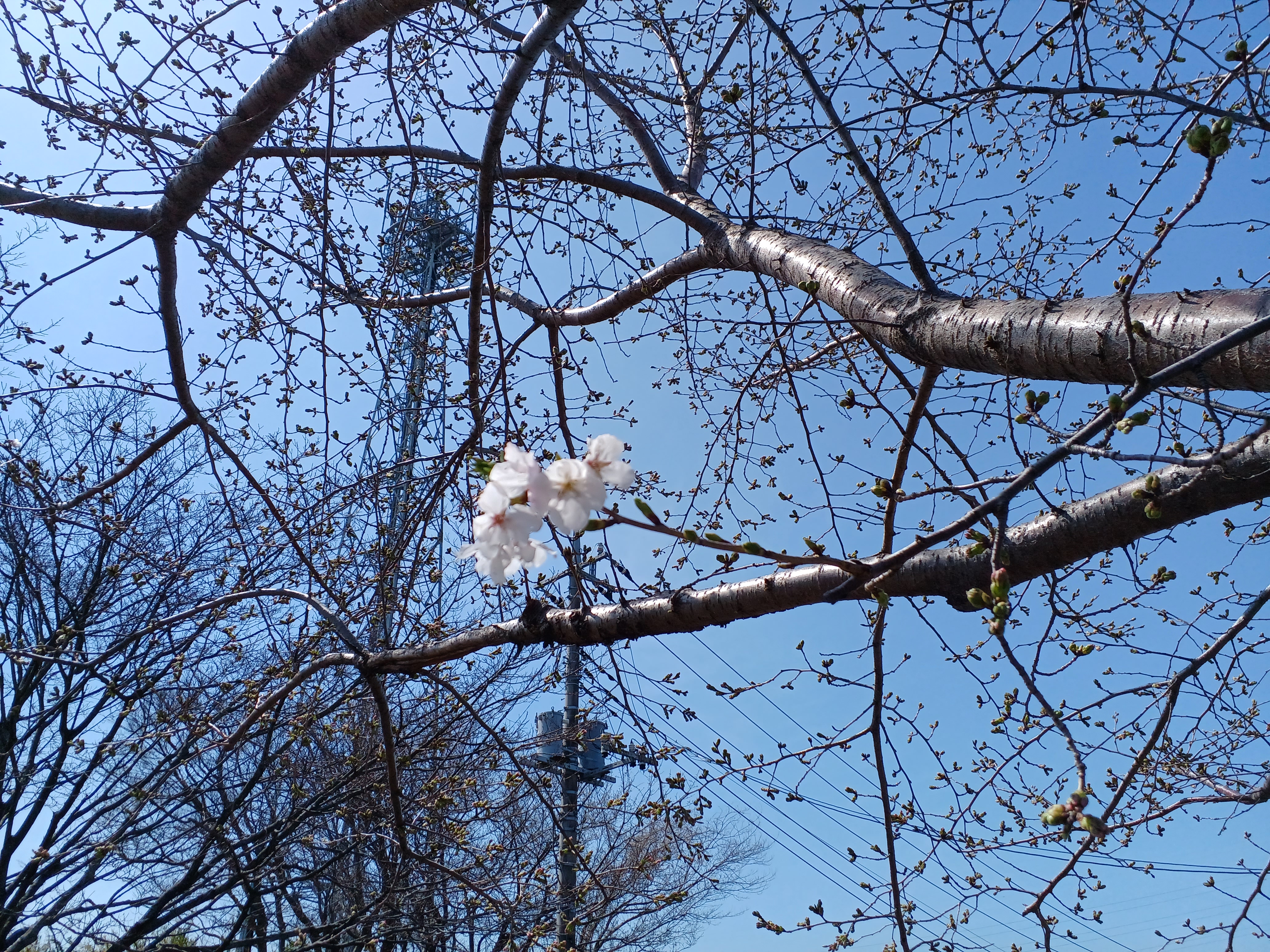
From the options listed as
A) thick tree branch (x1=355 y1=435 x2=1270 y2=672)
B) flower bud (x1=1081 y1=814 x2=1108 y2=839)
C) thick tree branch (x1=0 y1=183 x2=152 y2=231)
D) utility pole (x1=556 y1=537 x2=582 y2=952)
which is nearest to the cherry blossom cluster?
thick tree branch (x1=355 y1=435 x2=1270 y2=672)

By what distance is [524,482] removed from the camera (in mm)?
1060

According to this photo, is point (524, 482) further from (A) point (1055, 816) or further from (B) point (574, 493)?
(A) point (1055, 816)

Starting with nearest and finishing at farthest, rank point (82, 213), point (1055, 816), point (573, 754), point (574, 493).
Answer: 1. point (1055, 816)
2. point (574, 493)
3. point (82, 213)
4. point (573, 754)

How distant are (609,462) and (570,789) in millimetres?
3899

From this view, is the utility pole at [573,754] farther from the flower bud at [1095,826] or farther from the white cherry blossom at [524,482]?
the flower bud at [1095,826]

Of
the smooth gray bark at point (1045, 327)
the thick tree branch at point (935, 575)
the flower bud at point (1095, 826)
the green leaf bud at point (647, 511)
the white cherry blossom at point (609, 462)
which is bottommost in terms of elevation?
the flower bud at point (1095, 826)

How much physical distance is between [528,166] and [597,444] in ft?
7.67

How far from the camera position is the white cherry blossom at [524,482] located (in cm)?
105

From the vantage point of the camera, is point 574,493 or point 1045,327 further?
point 1045,327

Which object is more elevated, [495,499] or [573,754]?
[573,754]

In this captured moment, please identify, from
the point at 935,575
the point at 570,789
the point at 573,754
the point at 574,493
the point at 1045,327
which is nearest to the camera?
the point at 574,493

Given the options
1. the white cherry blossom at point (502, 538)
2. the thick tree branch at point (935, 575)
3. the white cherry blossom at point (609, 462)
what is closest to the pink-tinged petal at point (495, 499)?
the white cherry blossom at point (502, 538)

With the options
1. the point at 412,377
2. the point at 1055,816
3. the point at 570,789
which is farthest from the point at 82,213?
the point at 570,789

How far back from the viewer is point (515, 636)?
7.67ft
